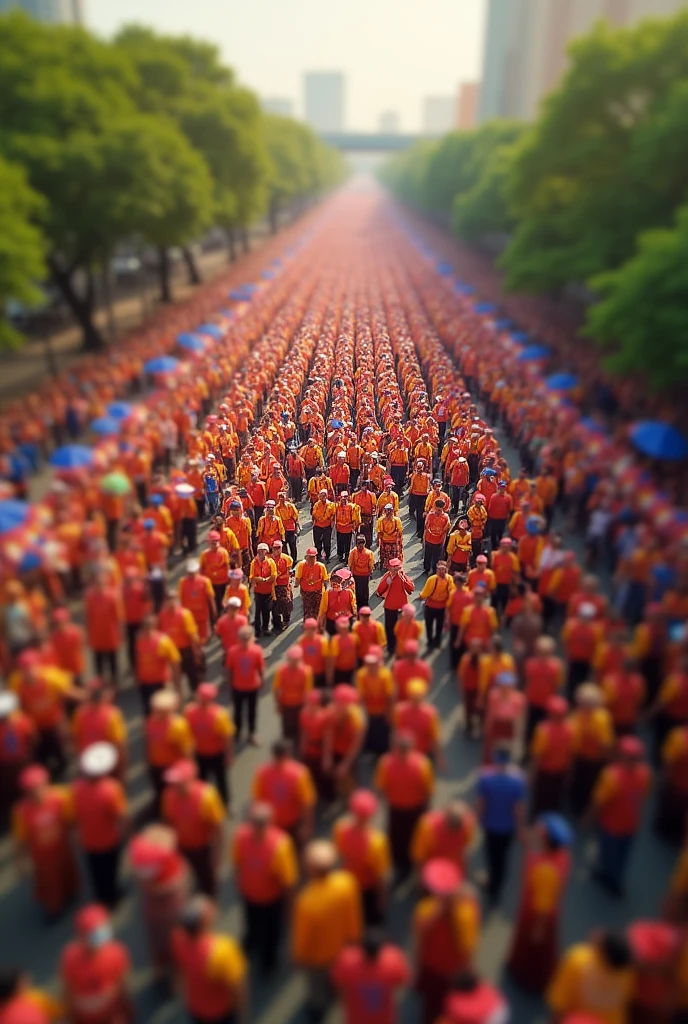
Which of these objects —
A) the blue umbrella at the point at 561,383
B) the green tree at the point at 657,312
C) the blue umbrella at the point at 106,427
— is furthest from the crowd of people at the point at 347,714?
the blue umbrella at the point at 561,383

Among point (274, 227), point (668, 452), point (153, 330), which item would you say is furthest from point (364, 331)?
point (274, 227)

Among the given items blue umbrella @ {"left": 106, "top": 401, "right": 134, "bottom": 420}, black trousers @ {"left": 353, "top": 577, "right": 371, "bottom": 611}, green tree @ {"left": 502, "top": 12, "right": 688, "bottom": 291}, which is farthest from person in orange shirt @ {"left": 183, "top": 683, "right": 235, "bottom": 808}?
green tree @ {"left": 502, "top": 12, "right": 688, "bottom": 291}

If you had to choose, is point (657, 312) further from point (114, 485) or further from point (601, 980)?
point (601, 980)

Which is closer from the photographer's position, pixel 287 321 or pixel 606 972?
pixel 606 972

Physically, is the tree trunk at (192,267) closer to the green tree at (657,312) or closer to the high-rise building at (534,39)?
the green tree at (657,312)

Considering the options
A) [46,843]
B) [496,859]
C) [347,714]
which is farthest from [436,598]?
[46,843]

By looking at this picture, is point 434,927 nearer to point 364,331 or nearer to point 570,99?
point 364,331
